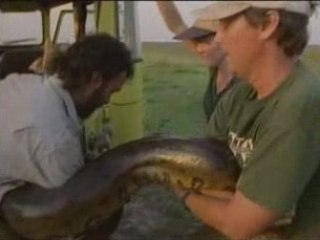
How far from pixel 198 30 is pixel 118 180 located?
0.23m

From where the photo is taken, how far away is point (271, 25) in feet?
3.98

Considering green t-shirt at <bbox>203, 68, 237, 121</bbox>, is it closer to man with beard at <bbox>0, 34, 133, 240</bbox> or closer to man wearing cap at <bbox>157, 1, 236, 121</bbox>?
man wearing cap at <bbox>157, 1, 236, 121</bbox>

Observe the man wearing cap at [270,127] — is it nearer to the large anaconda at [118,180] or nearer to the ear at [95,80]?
the large anaconda at [118,180]

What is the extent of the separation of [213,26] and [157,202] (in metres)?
0.31

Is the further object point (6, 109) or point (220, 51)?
point (6, 109)

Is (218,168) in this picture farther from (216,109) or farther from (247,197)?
(216,109)

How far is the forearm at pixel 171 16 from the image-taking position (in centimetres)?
111

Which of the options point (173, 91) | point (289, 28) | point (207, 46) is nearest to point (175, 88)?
point (173, 91)

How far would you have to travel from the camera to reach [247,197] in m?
1.27

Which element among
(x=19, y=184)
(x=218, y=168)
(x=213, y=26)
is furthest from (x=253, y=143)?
(x=19, y=184)

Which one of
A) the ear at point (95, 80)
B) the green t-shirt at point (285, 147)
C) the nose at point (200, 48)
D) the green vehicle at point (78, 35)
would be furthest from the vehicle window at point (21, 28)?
the green t-shirt at point (285, 147)

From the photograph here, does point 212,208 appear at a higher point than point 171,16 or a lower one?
lower

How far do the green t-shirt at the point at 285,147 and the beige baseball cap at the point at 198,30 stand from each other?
0.12 meters

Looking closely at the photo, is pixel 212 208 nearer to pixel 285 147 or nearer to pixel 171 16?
pixel 285 147
